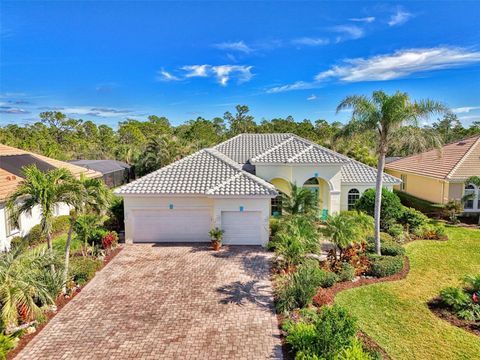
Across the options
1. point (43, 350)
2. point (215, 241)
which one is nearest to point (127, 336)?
point (43, 350)

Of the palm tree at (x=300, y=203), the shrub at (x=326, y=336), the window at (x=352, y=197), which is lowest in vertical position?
the shrub at (x=326, y=336)

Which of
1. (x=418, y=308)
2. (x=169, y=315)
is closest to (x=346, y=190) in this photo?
(x=418, y=308)

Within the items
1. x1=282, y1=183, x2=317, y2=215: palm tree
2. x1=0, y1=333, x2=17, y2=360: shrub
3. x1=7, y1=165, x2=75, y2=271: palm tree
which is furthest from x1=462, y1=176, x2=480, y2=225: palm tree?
x1=0, y1=333, x2=17, y2=360: shrub

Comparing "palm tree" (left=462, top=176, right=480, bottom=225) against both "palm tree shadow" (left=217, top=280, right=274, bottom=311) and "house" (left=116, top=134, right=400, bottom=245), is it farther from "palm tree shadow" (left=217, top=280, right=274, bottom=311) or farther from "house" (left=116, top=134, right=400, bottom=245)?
"palm tree shadow" (left=217, top=280, right=274, bottom=311)

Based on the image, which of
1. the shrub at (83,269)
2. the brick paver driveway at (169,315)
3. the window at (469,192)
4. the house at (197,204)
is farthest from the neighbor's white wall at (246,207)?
the window at (469,192)

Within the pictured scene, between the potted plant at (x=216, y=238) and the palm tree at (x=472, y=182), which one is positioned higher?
the palm tree at (x=472, y=182)

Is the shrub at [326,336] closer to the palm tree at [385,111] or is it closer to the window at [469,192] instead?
the palm tree at [385,111]

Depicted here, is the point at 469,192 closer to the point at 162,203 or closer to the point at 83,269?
the point at 162,203
